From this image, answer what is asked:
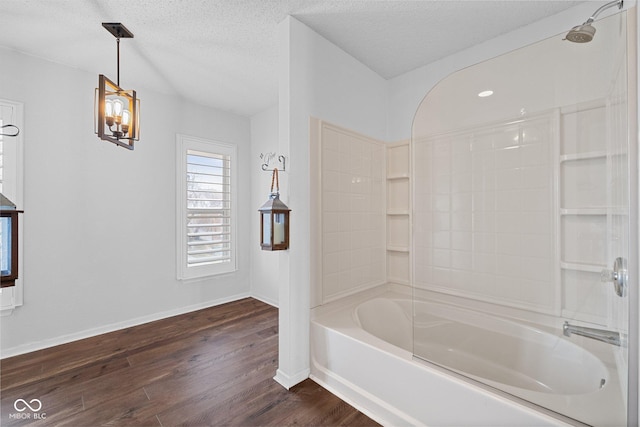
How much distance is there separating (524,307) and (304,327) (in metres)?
1.52

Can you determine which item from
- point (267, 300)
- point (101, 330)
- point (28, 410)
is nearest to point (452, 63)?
point (267, 300)

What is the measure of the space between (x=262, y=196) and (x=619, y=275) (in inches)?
134

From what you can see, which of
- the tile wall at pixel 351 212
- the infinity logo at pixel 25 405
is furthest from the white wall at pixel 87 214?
the tile wall at pixel 351 212

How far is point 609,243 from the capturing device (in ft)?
4.63

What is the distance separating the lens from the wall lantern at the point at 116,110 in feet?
5.98

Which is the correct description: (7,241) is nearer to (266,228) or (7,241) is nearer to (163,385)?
(266,228)

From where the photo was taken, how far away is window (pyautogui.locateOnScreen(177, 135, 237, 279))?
347 centimetres

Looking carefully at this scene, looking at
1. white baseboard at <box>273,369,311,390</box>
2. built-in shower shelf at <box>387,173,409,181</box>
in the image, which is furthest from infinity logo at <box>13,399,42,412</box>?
built-in shower shelf at <box>387,173,409,181</box>

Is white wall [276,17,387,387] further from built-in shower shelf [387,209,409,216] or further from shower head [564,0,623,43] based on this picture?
shower head [564,0,623,43]

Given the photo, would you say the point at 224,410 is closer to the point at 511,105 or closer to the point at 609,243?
the point at 609,243

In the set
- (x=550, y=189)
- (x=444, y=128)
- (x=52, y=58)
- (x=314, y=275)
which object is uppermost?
(x=52, y=58)

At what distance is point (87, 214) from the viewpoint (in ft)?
9.17

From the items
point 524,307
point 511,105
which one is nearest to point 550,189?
point 511,105

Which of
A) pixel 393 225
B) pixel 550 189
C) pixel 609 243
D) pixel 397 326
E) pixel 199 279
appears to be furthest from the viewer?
pixel 199 279
